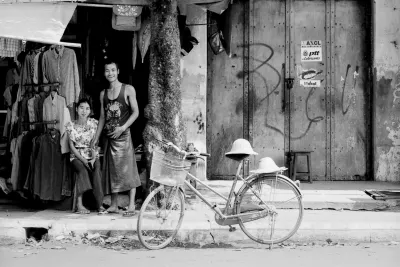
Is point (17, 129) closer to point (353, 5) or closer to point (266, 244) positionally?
point (266, 244)

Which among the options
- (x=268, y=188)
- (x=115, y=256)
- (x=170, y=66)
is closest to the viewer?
(x=115, y=256)

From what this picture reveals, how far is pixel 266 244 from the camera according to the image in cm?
720

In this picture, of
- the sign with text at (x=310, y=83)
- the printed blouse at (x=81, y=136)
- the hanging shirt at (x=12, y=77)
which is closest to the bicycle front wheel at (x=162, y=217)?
the printed blouse at (x=81, y=136)

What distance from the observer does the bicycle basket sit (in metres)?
6.83

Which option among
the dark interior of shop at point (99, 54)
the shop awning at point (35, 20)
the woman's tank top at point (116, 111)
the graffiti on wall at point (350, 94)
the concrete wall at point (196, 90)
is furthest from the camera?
the graffiti on wall at point (350, 94)

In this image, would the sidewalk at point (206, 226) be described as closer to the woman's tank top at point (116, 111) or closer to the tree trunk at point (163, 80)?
the tree trunk at point (163, 80)

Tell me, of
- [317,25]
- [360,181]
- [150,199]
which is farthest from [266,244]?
[317,25]

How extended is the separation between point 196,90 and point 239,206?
155 inches

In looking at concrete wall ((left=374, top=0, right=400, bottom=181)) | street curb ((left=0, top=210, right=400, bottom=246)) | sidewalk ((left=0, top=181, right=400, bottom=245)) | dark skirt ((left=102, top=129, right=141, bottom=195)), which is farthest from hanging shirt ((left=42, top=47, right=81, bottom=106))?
concrete wall ((left=374, top=0, right=400, bottom=181))

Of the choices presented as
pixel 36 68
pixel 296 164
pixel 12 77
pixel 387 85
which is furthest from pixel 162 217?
pixel 387 85

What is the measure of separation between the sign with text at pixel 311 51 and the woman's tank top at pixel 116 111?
395 cm

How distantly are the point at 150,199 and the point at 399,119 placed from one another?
5.93 m

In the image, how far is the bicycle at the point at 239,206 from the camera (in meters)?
6.92

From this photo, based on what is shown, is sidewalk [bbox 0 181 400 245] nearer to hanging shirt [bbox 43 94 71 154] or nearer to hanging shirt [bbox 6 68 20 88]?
hanging shirt [bbox 43 94 71 154]
